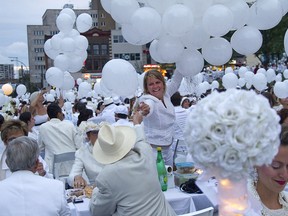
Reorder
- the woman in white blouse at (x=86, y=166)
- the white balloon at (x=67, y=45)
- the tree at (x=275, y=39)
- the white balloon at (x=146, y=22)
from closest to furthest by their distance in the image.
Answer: the woman in white blouse at (x=86, y=166) < the white balloon at (x=146, y=22) < the white balloon at (x=67, y=45) < the tree at (x=275, y=39)

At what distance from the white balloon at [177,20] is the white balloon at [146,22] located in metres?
0.09

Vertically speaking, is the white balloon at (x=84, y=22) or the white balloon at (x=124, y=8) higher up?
the white balloon at (x=84, y=22)

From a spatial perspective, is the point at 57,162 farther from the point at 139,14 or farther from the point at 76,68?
the point at 76,68

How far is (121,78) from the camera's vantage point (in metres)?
4.39

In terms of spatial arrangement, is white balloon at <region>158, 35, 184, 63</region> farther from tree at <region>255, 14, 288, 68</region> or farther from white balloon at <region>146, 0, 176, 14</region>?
tree at <region>255, 14, 288, 68</region>

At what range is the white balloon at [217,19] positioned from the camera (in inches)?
151

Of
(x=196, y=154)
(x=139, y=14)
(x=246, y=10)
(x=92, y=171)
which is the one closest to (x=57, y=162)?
(x=92, y=171)

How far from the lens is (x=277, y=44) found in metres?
25.9

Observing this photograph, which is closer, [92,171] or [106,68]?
[92,171]

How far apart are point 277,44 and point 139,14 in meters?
23.7

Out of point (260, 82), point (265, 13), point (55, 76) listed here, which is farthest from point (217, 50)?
point (260, 82)

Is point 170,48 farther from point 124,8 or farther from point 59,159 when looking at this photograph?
point 59,159

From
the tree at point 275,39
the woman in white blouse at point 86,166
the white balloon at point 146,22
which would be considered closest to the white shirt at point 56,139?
the woman in white blouse at point 86,166

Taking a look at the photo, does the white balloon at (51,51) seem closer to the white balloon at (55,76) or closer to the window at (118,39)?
the white balloon at (55,76)
